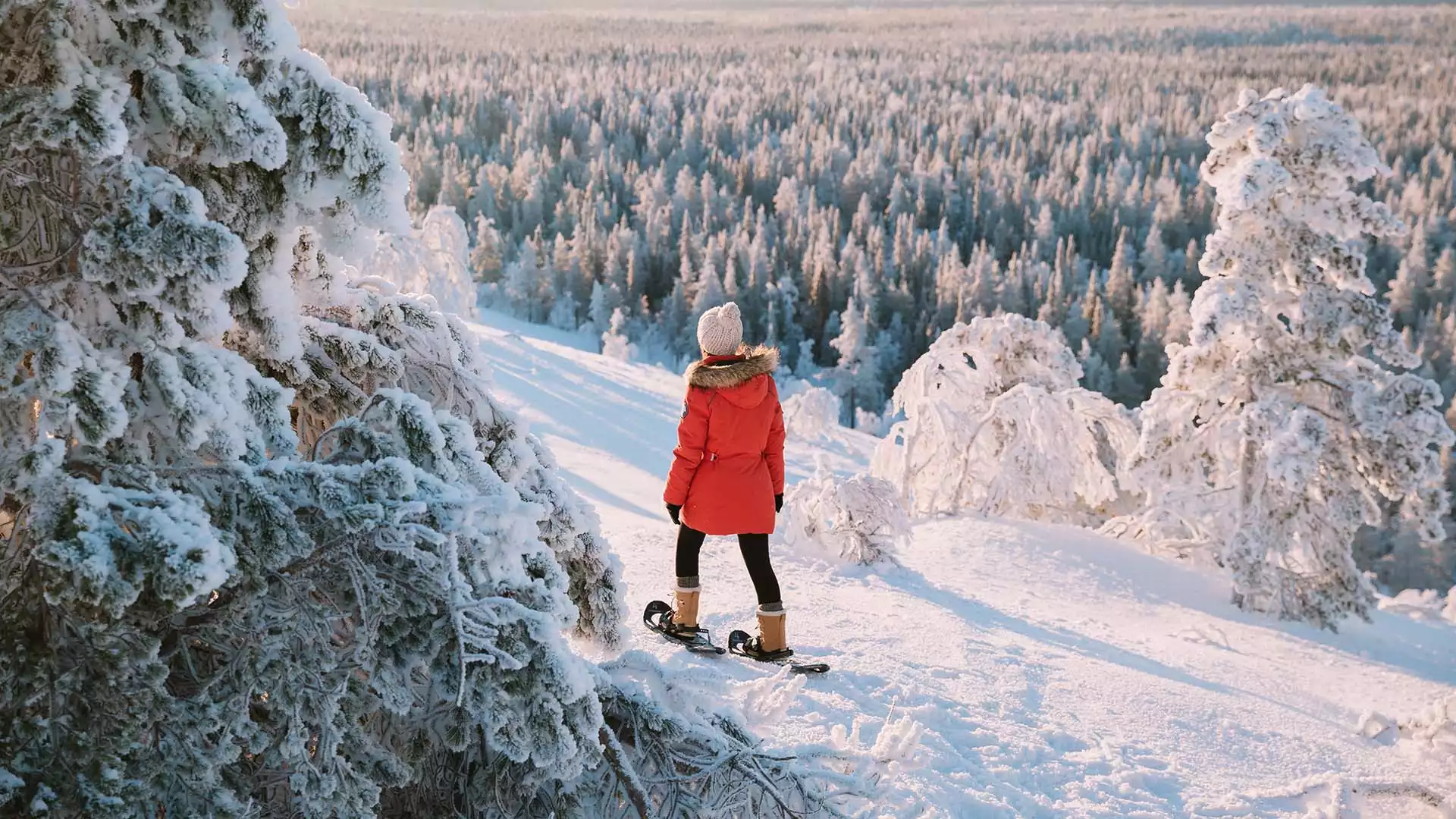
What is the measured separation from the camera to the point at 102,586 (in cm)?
156

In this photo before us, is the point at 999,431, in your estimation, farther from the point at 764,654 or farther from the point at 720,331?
the point at 720,331

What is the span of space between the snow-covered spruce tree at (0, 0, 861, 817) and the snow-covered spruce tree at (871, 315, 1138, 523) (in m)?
9.92

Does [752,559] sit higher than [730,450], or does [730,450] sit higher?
[730,450]

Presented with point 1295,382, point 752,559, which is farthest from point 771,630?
point 1295,382

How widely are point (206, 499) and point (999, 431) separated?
1086cm

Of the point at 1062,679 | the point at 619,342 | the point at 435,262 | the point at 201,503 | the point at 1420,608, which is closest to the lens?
the point at 201,503

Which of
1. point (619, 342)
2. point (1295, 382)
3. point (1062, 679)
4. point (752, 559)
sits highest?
point (752, 559)

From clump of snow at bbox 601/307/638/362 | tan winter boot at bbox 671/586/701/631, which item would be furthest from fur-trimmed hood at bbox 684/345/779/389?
clump of snow at bbox 601/307/638/362

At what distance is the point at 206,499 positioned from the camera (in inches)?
74.9

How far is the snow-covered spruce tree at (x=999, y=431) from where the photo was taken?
1166cm

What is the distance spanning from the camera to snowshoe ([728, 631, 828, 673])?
501 centimetres

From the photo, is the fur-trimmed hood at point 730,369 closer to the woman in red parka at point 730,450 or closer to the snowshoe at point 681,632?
the woman in red parka at point 730,450

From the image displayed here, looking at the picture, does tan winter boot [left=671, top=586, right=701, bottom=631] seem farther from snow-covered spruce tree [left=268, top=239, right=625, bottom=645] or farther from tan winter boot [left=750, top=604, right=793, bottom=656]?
snow-covered spruce tree [left=268, top=239, right=625, bottom=645]

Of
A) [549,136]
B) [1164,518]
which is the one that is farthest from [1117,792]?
[549,136]
